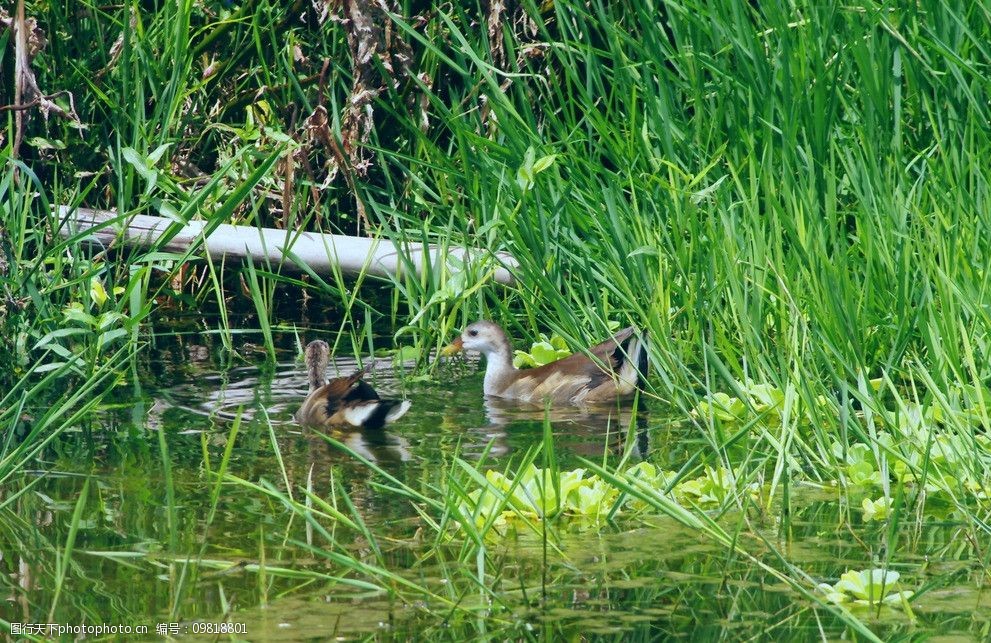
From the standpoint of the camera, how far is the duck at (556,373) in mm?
7129

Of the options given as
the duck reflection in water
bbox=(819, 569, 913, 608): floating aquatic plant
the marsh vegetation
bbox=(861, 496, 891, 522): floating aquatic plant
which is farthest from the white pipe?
bbox=(819, 569, 913, 608): floating aquatic plant

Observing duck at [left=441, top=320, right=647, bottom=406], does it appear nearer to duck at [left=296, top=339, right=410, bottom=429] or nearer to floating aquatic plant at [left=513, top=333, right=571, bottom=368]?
floating aquatic plant at [left=513, top=333, right=571, bottom=368]

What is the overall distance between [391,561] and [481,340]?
3252mm

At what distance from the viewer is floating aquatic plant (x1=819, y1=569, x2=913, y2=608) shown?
3945mm

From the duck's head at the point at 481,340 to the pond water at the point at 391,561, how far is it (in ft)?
4.96

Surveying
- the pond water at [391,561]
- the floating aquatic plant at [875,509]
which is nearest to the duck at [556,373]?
the pond water at [391,561]

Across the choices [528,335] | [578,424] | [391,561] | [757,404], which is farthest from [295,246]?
[391,561]

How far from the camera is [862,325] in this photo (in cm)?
587

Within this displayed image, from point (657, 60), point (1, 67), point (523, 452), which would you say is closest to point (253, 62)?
point (1, 67)

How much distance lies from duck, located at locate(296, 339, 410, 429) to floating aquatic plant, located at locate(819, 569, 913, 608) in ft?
9.51

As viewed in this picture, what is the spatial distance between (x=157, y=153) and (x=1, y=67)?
2033mm

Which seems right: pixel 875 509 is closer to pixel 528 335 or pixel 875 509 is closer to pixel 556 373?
pixel 556 373

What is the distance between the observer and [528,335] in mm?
8031

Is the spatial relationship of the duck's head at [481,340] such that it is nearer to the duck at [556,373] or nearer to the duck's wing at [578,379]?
the duck at [556,373]
